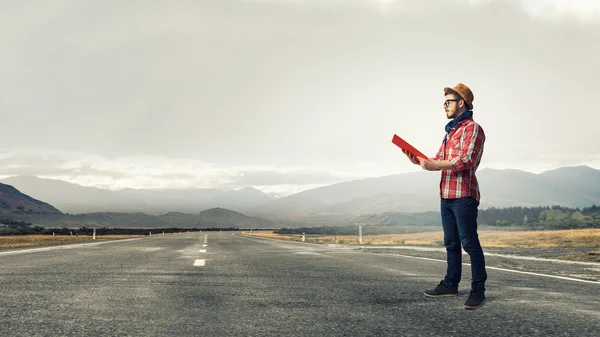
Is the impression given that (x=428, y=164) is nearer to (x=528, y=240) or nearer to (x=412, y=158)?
(x=412, y=158)

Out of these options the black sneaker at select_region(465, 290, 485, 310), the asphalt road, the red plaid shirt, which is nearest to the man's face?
the red plaid shirt

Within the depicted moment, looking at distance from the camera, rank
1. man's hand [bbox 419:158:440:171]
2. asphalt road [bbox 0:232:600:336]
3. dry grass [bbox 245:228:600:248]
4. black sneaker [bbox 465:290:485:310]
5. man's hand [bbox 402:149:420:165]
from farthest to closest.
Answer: dry grass [bbox 245:228:600:248] < man's hand [bbox 402:149:420:165] < man's hand [bbox 419:158:440:171] < black sneaker [bbox 465:290:485:310] < asphalt road [bbox 0:232:600:336]

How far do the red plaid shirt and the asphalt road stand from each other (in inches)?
49.3

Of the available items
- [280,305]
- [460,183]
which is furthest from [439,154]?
[280,305]

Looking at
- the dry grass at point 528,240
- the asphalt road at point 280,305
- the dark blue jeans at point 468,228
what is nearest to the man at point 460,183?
the dark blue jeans at point 468,228

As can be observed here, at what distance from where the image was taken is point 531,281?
8.30 m

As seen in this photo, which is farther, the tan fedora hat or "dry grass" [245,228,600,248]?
"dry grass" [245,228,600,248]

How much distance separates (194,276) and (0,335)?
4698 mm

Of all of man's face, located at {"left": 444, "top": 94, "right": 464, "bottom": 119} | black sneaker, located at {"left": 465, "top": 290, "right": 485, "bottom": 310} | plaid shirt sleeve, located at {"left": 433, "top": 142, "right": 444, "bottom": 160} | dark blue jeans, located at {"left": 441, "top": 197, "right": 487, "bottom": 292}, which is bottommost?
black sneaker, located at {"left": 465, "top": 290, "right": 485, "bottom": 310}

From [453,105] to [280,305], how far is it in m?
3.02

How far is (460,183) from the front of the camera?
239 inches

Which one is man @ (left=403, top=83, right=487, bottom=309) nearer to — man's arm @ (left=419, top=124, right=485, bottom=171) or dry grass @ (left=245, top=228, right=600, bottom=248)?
man's arm @ (left=419, top=124, right=485, bottom=171)

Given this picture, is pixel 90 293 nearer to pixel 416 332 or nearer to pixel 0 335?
pixel 0 335

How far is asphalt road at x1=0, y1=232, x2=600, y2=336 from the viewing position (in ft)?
14.9
